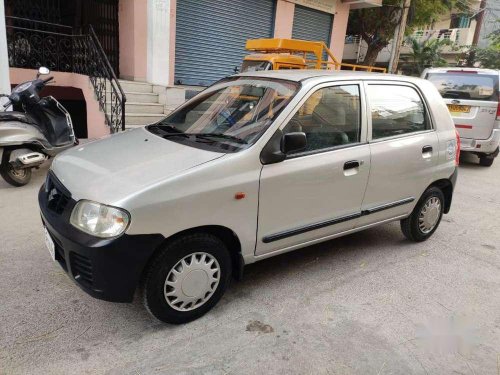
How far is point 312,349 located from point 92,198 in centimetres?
164

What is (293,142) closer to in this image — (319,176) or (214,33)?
(319,176)

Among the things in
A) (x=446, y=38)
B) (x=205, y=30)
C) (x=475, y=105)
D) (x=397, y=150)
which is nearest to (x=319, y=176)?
(x=397, y=150)

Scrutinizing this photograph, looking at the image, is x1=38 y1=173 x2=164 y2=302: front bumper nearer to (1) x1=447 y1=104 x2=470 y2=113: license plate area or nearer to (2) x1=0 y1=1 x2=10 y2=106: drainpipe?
(2) x1=0 y1=1 x2=10 y2=106: drainpipe

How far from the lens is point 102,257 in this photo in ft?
7.82

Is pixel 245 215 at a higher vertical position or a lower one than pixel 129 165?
lower

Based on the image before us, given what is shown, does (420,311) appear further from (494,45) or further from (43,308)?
(494,45)

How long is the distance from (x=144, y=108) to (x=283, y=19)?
6076 millimetres

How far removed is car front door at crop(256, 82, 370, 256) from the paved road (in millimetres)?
463

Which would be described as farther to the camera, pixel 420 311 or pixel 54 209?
pixel 420 311

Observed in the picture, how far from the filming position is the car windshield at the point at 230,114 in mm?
3016

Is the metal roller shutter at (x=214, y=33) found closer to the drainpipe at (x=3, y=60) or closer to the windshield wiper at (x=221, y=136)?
the drainpipe at (x=3, y=60)

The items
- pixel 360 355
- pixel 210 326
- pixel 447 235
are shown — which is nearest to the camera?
pixel 360 355

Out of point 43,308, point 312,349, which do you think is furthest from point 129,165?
point 312,349

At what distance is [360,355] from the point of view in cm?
262
